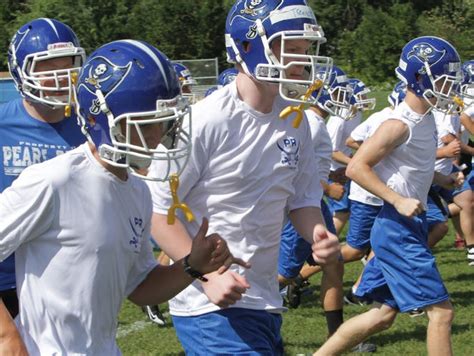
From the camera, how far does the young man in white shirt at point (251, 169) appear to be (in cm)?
398

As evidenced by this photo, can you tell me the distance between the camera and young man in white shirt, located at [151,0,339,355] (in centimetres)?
398

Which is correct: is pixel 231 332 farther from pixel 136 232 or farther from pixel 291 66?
pixel 291 66

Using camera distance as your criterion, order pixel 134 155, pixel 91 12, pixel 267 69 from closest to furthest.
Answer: pixel 134 155 < pixel 267 69 < pixel 91 12

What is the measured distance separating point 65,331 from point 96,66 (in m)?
0.82

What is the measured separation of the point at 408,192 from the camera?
235 inches

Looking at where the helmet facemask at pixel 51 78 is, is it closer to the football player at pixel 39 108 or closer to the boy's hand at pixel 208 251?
the football player at pixel 39 108

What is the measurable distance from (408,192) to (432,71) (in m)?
0.73

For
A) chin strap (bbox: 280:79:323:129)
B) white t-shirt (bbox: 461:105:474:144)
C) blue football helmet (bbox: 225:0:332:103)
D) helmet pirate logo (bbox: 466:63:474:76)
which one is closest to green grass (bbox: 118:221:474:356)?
white t-shirt (bbox: 461:105:474:144)

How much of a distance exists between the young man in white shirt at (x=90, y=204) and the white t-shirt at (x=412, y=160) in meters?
2.79

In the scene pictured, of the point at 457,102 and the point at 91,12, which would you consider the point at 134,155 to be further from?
the point at 91,12

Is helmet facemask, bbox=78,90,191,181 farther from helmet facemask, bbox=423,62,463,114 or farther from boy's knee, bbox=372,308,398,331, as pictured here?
boy's knee, bbox=372,308,398,331

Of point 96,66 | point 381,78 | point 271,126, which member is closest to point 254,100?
point 271,126

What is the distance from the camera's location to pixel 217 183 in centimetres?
400

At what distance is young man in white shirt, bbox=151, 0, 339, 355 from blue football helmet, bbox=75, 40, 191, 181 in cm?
69
